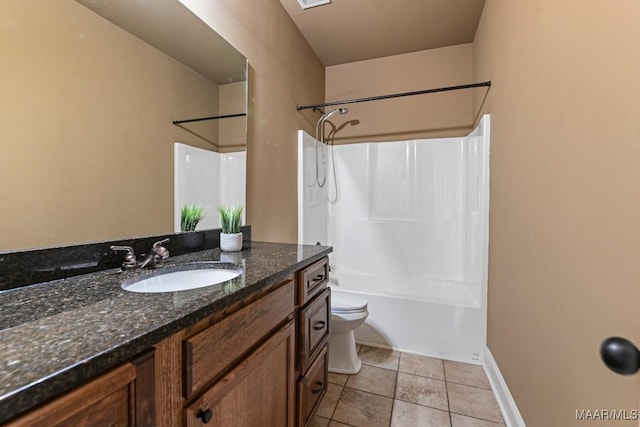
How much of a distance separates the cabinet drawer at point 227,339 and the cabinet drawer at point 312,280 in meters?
0.16

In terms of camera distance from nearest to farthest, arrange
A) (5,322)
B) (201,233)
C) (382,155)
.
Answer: (5,322)
(201,233)
(382,155)

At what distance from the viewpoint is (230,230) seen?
1480mm

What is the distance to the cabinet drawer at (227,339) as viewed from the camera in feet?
2.13

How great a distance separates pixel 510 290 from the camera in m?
1.56

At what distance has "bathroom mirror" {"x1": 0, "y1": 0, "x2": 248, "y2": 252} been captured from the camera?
0.80 metres

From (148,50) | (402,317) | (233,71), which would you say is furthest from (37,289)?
(402,317)

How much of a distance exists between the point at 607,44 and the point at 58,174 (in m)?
1.57

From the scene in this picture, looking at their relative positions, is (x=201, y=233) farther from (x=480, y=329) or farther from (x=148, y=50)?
(x=480, y=329)

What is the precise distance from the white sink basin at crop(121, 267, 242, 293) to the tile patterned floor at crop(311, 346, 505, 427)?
100cm

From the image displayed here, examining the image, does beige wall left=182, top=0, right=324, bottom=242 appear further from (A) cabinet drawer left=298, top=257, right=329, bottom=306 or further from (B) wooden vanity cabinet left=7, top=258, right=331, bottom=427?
(B) wooden vanity cabinet left=7, top=258, right=331, bottom=427

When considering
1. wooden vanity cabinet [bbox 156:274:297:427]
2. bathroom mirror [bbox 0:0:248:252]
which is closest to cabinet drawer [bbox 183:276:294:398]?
wooden vanity cabinet [bbox 156:274:297:427]

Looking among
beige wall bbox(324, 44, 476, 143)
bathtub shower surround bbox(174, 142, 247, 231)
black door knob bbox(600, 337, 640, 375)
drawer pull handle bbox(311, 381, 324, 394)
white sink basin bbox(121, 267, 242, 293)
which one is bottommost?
drawer pull handle bbox(311, 381, 324, 394)

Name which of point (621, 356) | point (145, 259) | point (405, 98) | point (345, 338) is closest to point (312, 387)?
point (345, 338)

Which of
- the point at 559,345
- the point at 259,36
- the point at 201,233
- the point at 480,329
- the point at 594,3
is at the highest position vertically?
the point at 259,36
